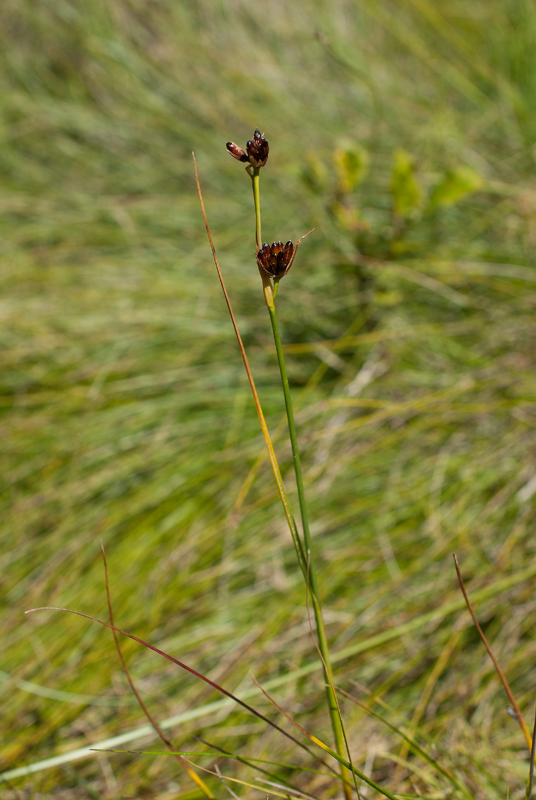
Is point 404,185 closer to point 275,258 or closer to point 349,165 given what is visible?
point 349,165

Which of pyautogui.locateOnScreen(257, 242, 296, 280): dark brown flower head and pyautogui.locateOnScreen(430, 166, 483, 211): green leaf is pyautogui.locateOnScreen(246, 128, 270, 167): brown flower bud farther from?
pyautogui.locateOnScreen(430, 166, 483, 211): green leaf

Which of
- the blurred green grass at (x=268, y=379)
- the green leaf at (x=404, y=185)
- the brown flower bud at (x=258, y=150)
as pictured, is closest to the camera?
the brown flower bud at (x=258, y=150)

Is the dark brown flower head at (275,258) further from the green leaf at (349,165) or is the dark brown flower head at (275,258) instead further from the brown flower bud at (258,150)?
the green leaf at (349,165)

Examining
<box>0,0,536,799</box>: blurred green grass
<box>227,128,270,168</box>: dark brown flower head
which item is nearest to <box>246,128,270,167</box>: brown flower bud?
<box>227,128,270,168</box>: dark brown flower head

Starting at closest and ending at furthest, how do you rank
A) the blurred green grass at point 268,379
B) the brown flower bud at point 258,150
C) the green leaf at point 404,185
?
the brown flower bud at point 258,150 → the blurred green grass at point 268,379 → the green leaf at point 404,185

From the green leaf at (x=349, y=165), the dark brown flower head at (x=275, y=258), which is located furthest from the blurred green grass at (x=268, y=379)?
the dark brown flower head at (x=275, y=258)

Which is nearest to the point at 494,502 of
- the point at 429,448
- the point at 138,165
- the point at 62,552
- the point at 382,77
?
the point at 429,448

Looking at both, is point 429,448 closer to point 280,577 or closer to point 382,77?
point 280,577
